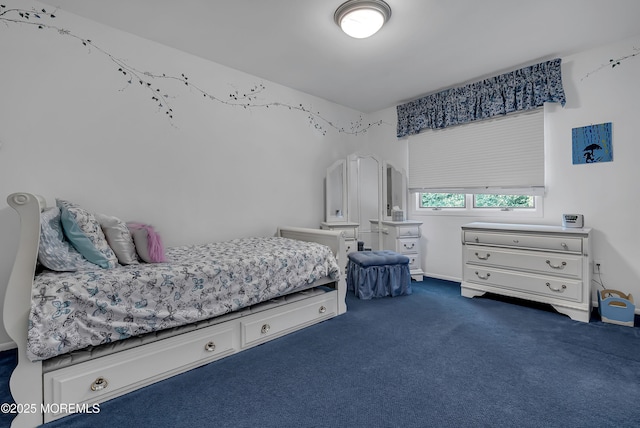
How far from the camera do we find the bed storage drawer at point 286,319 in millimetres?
2230

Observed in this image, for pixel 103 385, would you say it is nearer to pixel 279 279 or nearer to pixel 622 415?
pixel 279 279

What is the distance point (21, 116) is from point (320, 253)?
249cm

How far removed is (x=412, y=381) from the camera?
1.80 meters

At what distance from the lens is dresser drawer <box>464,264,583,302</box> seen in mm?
2754

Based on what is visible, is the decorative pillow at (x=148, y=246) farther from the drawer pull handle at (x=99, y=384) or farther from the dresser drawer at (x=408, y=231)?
the dresser drawer at (x=408, y=231)

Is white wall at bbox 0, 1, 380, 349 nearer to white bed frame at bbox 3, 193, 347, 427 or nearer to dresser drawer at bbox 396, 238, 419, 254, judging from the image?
white bed frame at bbox 3, 193, 347, 427

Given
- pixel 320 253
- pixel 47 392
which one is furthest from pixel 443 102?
pixel 47 392

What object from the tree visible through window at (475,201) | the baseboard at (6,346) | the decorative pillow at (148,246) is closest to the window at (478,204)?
the tree visible through window at (475,201)

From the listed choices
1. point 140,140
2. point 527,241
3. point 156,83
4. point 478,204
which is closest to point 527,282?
point 527,241

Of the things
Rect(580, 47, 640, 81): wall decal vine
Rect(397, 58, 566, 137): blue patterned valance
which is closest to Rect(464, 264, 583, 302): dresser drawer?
Rect(397, 58, 566, 137): blue patterned valance

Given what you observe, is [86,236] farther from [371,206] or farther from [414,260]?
[414,260]

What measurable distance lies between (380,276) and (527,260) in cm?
147

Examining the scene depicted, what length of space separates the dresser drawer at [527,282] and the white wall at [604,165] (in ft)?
1.70

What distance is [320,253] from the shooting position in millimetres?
2734
